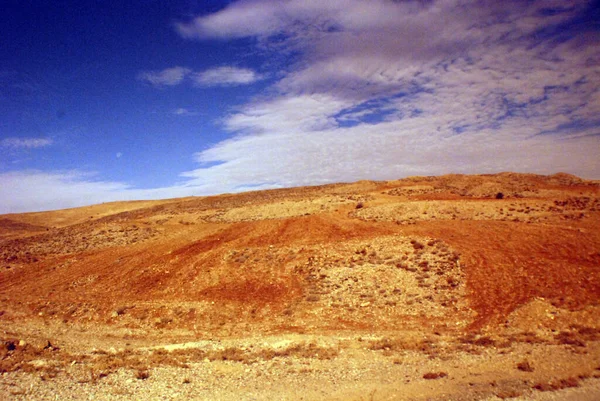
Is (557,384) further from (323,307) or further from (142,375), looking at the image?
(142,375)

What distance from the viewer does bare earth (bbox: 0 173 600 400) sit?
9.46 m

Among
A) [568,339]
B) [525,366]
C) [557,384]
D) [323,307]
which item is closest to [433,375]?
[525,366]

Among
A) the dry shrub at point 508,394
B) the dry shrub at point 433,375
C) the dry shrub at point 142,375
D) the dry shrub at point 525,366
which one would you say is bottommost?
the dry shrub at point 525,366

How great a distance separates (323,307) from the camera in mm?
15609

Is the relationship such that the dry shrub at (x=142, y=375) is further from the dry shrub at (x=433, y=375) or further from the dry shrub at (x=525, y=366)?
the dry shrub at (x=525, y=366)

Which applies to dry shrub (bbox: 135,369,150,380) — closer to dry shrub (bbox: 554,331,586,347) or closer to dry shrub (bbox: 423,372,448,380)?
dry shrub (bbox: 423,372,448,380)

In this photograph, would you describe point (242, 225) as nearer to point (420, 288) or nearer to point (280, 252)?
point (280, 252)

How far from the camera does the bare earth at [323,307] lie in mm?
9461

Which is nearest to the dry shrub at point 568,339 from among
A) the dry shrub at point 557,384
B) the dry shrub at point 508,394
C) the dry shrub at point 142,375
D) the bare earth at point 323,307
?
the bare earth at point 323,307

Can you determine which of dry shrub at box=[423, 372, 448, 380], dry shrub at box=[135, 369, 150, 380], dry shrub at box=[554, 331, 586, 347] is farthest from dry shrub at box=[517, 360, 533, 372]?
dry shrub at box=[135, 369, 150, 380]

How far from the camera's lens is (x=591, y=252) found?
1669 centimetres

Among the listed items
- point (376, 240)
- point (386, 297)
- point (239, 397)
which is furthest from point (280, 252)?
point (239, 397)

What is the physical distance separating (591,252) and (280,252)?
14190 mm

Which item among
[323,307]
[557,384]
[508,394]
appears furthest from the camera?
[323,307]
